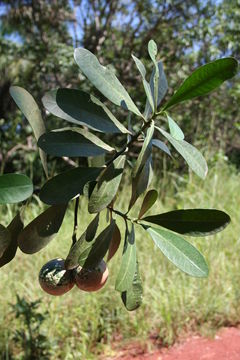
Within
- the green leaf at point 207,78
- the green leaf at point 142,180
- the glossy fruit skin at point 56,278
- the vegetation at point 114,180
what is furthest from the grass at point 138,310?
the green leaf at point 207,78

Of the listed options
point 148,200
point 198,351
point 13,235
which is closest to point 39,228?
point 13,235

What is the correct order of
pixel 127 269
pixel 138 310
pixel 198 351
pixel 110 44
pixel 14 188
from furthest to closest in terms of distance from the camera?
1. pixel 110 44
2. pixel 138 310
3. pixel 198 351
4. pixel 127 269
5. pixel 14 188

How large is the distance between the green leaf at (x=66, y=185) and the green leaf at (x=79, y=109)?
7 centimetres

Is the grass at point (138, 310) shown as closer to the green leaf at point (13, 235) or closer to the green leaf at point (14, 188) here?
the green leaf at point (13, 235)

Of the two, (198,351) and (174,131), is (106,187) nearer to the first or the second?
(174,131)

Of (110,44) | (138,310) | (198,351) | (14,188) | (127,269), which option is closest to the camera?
(14,188)

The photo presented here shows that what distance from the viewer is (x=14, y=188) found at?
1.96 feet

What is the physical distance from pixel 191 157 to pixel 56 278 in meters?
0.33

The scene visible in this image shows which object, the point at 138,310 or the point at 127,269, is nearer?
the point at 127,269

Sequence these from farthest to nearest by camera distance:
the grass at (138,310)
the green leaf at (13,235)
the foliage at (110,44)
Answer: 1. the foliage at (110,44)
2. the grass at (138,310)
3. the green leaf at (13,235)

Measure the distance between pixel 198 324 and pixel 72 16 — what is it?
12.8 ft

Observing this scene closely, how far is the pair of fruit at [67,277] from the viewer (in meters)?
0.77

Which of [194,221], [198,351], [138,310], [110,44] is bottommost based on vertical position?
[198,351]

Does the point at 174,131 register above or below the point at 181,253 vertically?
above
